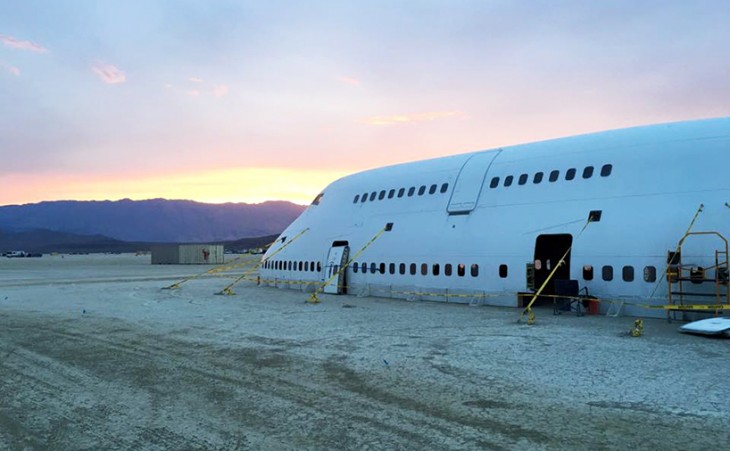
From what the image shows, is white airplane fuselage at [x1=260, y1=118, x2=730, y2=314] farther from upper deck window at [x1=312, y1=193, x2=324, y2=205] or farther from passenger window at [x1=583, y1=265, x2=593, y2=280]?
upper deck window at [x1=312, y1=193, x2=324, y2=205]

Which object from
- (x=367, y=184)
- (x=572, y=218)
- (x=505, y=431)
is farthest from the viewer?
(x=367, y=184)

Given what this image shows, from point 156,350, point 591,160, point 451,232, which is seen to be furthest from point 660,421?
point 451,232

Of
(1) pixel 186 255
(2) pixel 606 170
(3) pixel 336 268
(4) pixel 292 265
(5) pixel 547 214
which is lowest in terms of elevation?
(3) pixel 336 268

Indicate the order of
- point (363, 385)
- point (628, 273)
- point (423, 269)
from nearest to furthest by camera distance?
1. point (363, 385)
2. point (628, 273)
3. point (423, 269)

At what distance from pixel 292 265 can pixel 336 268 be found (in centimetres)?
535

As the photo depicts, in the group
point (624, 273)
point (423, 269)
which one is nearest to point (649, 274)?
point (624, 273)

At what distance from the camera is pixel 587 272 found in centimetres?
1962

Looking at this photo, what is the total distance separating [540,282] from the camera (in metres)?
22.3

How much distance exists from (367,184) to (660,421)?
2548 centimetres

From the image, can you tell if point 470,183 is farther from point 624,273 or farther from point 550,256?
point 624,273

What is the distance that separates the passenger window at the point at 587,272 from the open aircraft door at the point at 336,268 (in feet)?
45.3

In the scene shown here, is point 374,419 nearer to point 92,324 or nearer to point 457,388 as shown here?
point 457,388

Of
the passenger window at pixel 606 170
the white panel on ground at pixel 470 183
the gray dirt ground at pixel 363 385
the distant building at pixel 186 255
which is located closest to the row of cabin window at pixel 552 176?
the passenger window at pixel 606 170

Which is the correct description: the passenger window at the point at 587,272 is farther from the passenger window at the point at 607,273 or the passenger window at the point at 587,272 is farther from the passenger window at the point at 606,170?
the passenger window at the point at 606,170
